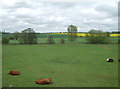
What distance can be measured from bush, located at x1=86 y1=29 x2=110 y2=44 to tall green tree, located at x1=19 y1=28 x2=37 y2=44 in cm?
1501

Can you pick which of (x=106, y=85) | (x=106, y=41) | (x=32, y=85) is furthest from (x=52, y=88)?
(x=106, y=41)

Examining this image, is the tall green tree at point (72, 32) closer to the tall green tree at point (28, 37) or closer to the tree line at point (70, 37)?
the tree line at point (70, 37)

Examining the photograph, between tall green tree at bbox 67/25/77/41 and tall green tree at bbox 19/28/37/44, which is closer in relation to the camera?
tall green tree at bbox 19/28/37/44

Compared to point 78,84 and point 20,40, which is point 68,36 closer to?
point 20,40

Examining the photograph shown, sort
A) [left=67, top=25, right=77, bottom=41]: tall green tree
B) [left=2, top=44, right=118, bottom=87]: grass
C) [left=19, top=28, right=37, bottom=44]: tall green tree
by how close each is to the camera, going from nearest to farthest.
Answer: [left=2, top=44, right=118, bottom=87]: grass
[left=19, top=28, right=37, bottom=44]: tall green tree
[left=67, top=25, right=77, bottom=41]: tall green tree

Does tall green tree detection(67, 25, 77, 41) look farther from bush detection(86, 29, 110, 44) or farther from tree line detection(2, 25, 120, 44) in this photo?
bush detection(86, 29, 110, 44)

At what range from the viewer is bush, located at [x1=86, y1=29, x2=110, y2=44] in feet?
143

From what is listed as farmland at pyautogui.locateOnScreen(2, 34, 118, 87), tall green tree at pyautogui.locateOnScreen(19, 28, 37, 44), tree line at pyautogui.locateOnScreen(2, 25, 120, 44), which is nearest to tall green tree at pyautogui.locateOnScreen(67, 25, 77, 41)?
tree line at pyautogui.locateOnScreen(2, 25, 120, 44)

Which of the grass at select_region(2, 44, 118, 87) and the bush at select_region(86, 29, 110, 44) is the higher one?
the bush at select_region(86, 29, 110, 44)

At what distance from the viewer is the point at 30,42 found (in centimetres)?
4012

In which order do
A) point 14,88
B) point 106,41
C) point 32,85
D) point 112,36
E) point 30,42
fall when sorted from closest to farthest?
point 14,88 → point 32,85 → point 30,42 → point 106,41 → point 112,36

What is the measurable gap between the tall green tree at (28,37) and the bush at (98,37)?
591 inches

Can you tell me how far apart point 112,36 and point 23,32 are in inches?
993

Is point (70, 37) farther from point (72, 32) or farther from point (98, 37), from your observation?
point (98, 37)
